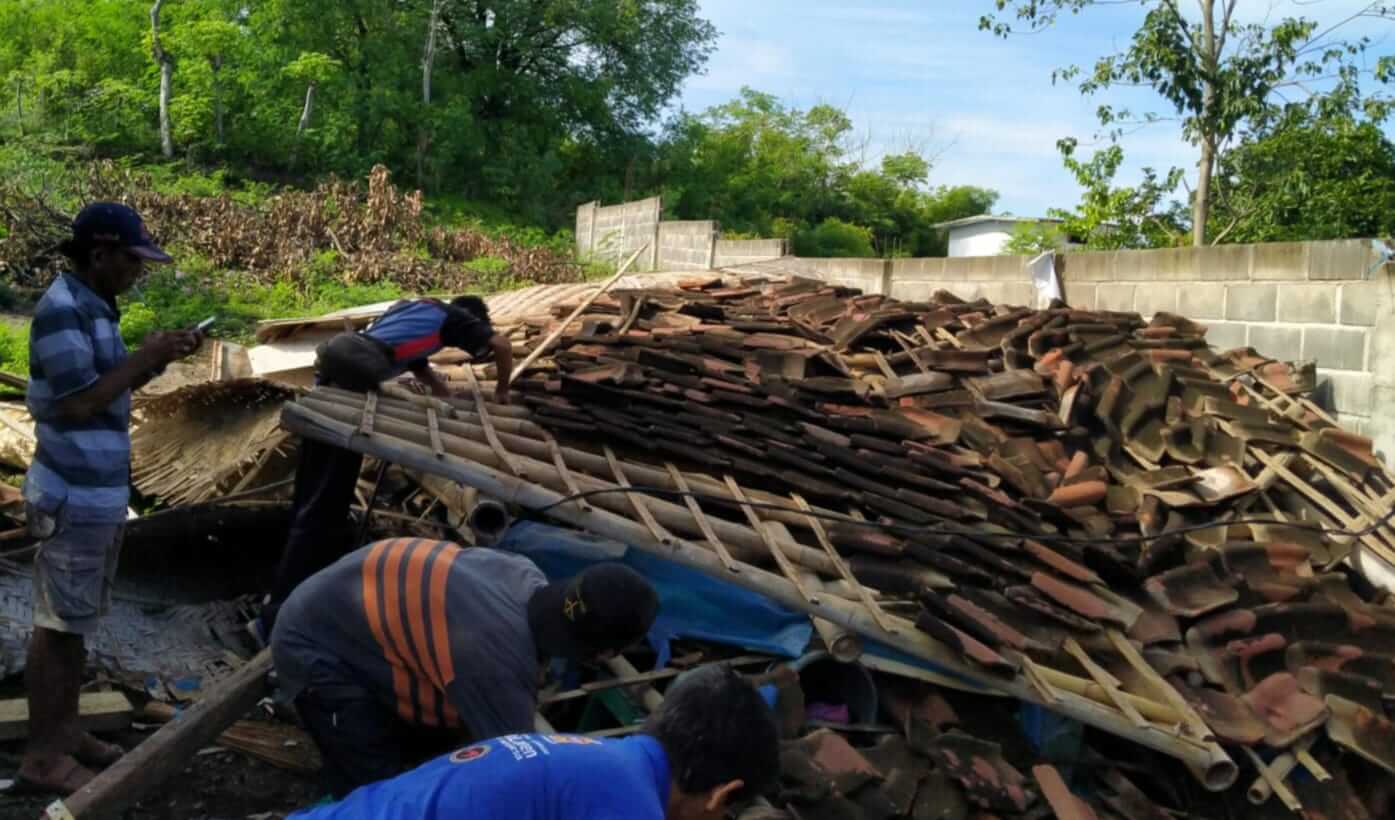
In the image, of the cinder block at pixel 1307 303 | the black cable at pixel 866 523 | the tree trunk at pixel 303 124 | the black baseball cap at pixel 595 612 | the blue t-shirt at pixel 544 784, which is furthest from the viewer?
the tree trunk at pixel 303 124

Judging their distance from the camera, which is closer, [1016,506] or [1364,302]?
[1016,506]

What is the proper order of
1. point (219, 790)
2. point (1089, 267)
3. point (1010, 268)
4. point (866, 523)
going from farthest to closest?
point (1010, 268)
point (1089, 267)
point (866, 523)
point (219, 790)

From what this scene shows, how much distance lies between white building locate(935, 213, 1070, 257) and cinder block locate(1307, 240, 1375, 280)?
27.9 meters

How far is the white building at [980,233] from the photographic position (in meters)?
34.8

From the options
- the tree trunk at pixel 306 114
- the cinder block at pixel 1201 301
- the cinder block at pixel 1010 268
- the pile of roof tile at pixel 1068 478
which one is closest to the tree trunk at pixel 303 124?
the tree trunk at pixel 306 114

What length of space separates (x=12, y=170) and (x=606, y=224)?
942 cm

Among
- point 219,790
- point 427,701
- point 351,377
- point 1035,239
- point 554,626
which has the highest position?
point 1035,239

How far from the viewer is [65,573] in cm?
393

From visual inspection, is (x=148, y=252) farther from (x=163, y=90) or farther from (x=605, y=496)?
(x=163, y=90)

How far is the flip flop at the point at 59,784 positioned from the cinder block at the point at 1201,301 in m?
6.31

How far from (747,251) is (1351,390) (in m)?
9.36

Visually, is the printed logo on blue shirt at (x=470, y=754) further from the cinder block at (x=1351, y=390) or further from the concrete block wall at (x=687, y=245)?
the concrete block wall at (x=687, y=245)

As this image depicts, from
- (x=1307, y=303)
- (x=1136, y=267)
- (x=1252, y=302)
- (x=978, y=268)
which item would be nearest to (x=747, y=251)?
(x=978, y=268)

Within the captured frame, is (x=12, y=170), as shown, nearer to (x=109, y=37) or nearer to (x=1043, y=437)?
(x=109, y=37)
